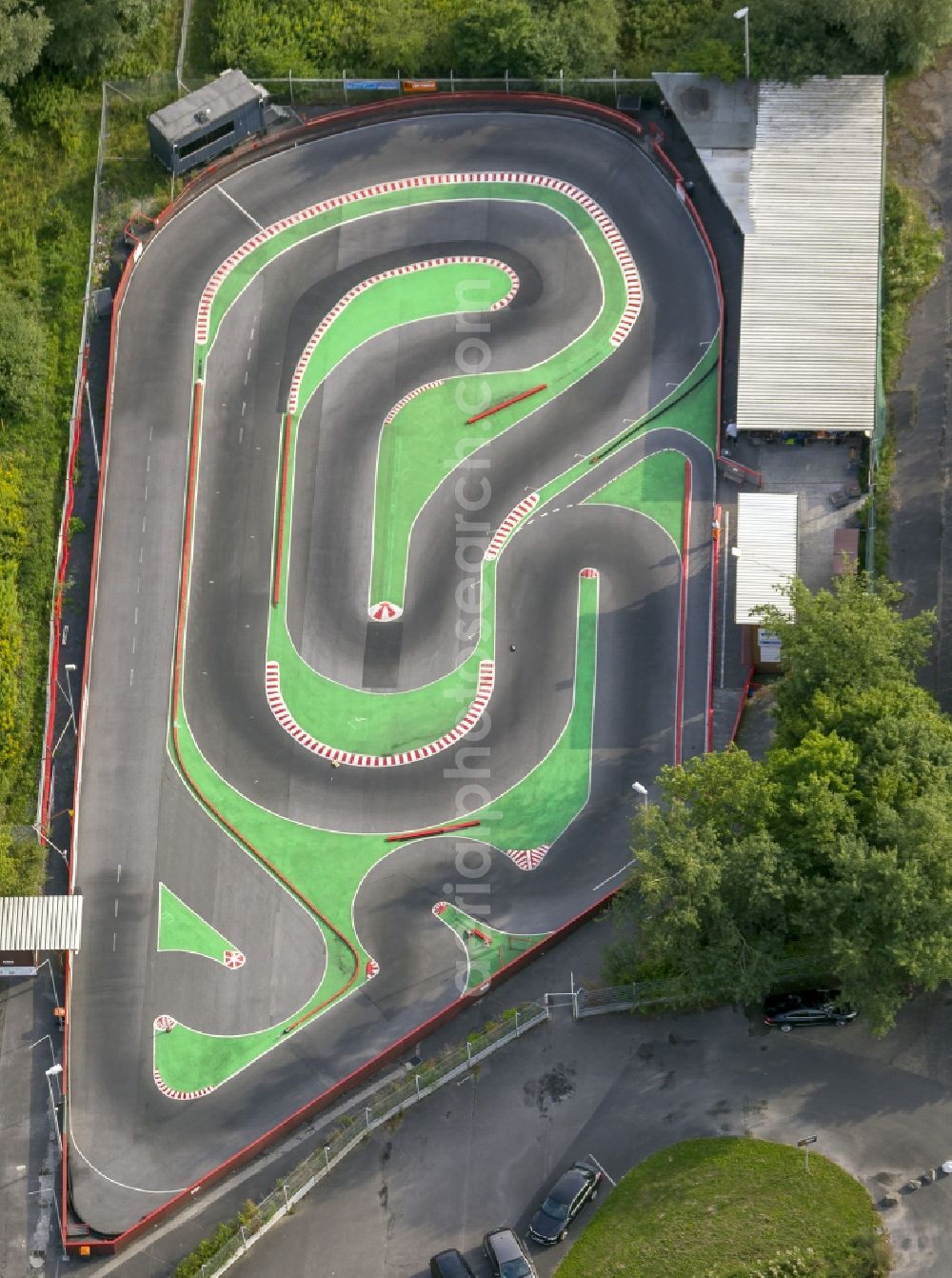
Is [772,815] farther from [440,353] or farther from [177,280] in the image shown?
[177,280]

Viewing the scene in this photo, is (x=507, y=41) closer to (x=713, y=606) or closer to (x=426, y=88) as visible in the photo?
(x=426, y=88)

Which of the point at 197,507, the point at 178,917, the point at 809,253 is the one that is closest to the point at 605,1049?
the point at 178,917

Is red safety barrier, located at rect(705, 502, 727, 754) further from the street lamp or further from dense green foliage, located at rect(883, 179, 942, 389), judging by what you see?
the street lamp

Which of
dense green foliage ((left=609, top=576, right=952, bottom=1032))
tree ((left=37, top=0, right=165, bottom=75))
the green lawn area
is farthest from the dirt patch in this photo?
the green lawn area

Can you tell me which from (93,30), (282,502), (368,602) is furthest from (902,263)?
(93,30)

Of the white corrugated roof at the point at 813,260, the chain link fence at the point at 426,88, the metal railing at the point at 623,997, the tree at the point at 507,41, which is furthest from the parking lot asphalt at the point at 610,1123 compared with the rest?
the tree at the point at 507,41

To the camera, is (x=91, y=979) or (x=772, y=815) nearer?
(x=772, y=815)
